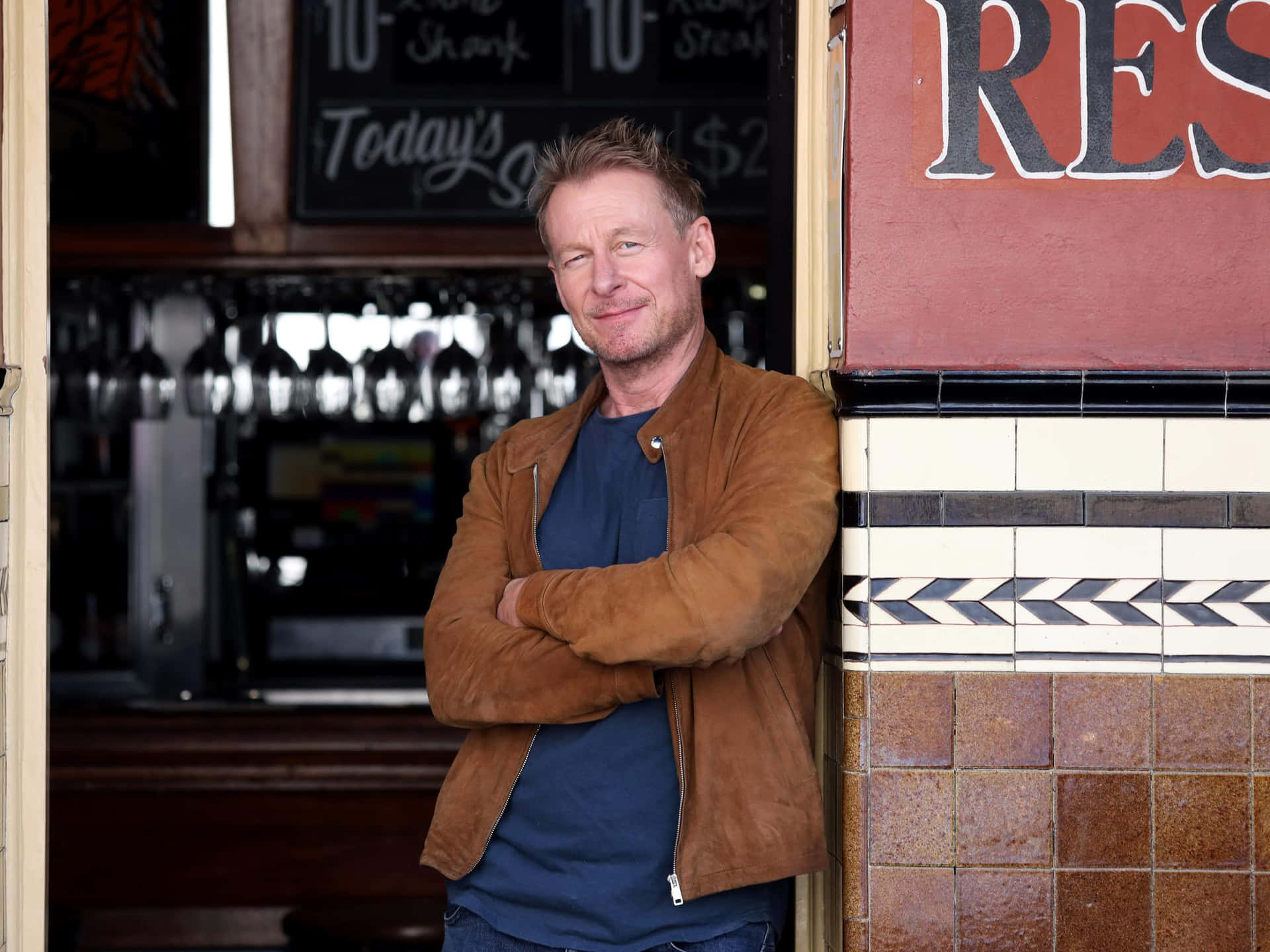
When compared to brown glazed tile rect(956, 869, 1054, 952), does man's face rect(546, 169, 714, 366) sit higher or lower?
higher

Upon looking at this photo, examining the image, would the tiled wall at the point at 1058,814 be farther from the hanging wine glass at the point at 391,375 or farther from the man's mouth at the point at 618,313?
the hanging wine glass at the point at 391,375

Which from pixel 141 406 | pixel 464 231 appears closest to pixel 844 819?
pixel 464 231

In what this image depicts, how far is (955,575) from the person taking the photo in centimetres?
202

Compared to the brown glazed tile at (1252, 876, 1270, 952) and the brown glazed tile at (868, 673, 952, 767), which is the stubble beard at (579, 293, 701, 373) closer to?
the brown glazed tile at (868, 673, 952, 767)

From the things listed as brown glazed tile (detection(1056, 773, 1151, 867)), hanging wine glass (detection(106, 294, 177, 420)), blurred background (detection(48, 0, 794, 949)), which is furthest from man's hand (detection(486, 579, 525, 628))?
hanging wine glass (detection(106, 294, 177, 420))

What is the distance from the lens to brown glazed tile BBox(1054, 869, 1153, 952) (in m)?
1.99

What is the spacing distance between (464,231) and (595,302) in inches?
94.5

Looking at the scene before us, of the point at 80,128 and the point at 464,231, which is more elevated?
the point at 80,128

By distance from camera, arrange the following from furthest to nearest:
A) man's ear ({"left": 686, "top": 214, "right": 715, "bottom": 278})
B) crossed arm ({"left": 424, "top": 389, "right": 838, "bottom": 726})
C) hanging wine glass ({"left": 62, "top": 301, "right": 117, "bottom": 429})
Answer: hanging wine glass ({"left": 62, "top": 301, "right": 117, "bottom": 429}) < man's ear ({"left": 686, "top": 214, "right": 715, "bottom": 278}) < crossed arm ({"left": 424, "top": 389, "right": 838, "bottom": 726})

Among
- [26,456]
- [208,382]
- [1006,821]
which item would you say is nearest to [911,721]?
[1006,821]

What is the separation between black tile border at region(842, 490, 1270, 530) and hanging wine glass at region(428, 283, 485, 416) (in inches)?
102

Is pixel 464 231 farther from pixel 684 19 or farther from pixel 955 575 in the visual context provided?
pixel 955 575

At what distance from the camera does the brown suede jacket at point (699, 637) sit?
183 centimetres

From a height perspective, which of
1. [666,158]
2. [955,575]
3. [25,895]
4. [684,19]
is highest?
[684,19]
